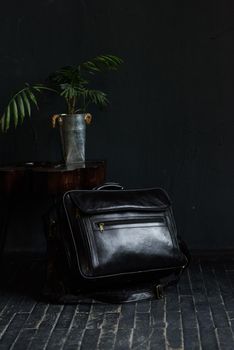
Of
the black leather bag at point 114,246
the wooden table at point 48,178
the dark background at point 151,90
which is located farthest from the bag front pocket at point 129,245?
the dark background at point 151,90

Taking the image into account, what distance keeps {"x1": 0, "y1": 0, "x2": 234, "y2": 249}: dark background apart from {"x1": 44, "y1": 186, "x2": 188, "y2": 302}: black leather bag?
604 millimetres

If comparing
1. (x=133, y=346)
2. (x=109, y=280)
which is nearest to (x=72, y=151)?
(x=109, y=280)

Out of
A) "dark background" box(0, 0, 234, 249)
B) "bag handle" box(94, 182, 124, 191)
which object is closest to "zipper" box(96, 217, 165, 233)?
"bag handle" box(94, 182, 124, 191)

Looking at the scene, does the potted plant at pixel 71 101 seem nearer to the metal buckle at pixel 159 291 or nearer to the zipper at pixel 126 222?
the zipper at pixel 126 222

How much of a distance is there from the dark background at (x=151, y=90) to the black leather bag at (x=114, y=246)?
60cm

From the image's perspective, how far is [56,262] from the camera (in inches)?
106

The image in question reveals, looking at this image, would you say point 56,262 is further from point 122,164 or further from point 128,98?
point 128,98

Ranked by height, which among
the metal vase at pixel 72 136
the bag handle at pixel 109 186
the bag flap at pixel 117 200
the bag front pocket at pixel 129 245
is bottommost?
the bag front pocket at pixel 129 245

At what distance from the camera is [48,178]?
108 inches

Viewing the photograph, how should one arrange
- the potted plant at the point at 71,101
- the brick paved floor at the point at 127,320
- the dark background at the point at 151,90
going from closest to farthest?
the brick paved floor at the point at 127,320 < the potted plant at the point at 71,101 < the dark background at the point at 151,90

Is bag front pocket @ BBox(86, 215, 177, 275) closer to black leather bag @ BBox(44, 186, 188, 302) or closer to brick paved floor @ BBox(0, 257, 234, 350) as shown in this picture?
black leather bag @ BBox(44, 186, 188, 302)

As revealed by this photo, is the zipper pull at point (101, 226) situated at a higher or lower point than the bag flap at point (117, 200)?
lower

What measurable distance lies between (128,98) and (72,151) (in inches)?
20.9

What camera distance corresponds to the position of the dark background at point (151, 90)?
128 inches
